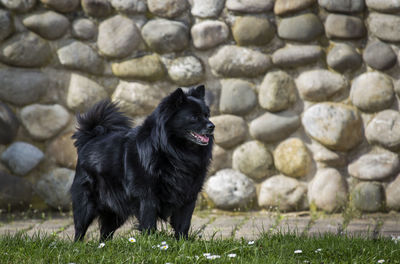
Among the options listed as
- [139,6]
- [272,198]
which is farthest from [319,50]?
[139,6]

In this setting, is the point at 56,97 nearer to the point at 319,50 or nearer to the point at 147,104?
the point at 147,104

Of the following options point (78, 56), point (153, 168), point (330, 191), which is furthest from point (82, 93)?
point (330, 191)

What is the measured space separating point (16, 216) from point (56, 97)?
118cm

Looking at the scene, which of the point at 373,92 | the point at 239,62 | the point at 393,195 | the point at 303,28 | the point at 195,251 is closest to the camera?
the point at 195,251

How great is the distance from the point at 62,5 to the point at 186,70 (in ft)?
4.37

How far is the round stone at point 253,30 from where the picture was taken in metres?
4.94

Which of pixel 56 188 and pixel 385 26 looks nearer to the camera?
pixel 385 26

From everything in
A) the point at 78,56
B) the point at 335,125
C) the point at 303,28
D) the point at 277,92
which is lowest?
the point at 335,125

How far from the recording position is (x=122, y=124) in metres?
3.82

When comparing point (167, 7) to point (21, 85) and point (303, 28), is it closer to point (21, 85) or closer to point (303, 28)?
point (303, 28)

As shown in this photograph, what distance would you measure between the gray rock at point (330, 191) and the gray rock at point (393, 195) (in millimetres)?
370

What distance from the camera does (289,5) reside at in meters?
4.89

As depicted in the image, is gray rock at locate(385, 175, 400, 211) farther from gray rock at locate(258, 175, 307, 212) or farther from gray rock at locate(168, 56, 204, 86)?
gray rock at locate(168, 56, 204, 86)

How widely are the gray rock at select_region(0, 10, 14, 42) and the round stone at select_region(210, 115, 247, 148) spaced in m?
2.12
